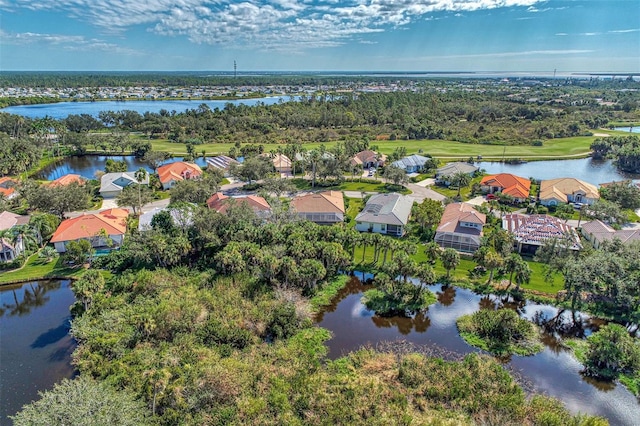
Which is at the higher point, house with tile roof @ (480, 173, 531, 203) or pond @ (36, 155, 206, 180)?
pond @ (36, 155, 206, 180)

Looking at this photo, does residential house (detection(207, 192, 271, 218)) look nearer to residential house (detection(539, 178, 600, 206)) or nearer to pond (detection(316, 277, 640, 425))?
pond (detection(316, 277, 640, 425))

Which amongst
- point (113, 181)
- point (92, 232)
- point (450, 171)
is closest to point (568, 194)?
point (450, 171)

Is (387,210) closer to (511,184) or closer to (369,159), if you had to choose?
(511,184)

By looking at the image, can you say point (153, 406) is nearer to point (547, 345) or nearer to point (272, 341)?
point (272, 341)

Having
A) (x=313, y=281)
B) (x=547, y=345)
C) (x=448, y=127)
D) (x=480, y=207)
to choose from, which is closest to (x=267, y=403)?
(x=313, y=281)

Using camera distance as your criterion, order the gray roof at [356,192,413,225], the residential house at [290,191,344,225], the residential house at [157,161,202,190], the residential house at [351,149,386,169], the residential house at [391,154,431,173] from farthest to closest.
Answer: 1. the residential house at [351,149,386,169]
2. the residential house at [391,154,431,173]
3. the residential house at [157,161,202,190]
4. the residential house at [290,191,344,225]
5. the gray roof at [356,192,413,225]

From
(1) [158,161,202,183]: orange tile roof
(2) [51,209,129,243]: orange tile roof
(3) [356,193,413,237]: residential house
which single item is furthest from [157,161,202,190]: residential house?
(3) [356,193,413,237]: residential house

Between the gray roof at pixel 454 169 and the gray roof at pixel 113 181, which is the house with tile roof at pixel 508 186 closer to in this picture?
the gray roof at pixel 454 169
